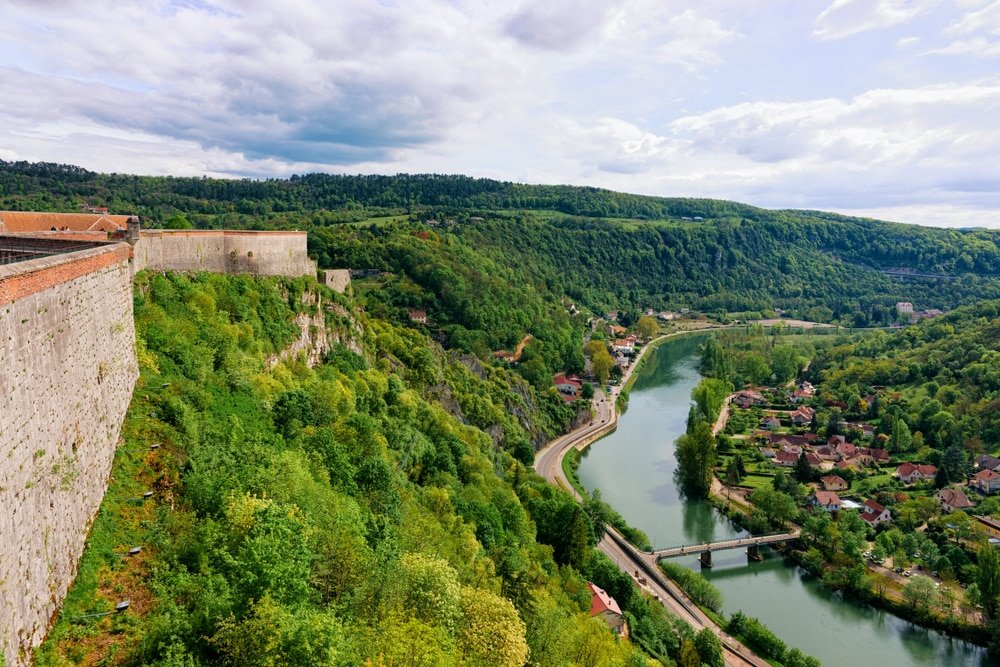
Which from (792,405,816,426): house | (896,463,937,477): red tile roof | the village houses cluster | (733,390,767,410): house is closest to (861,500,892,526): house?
the village houses cluster

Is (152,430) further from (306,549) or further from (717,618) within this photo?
(717,618)

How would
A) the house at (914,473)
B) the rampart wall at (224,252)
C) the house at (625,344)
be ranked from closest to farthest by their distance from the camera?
the rampart wall at (224,252) → the house at (914,473) → the house at (625,344)

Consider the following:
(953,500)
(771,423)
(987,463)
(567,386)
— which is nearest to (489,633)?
(953,500)

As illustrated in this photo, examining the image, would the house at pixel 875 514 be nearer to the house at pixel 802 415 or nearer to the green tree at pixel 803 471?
the green tree at pixel 803 471

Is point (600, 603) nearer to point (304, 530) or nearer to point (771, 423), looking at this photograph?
point (304, 530)

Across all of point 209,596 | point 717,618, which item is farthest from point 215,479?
point 717,618

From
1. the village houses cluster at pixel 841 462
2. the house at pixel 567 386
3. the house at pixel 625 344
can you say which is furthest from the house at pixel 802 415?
the house at pixel 625 344

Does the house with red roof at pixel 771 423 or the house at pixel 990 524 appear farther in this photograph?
the house with red roof at pixel 771 423
